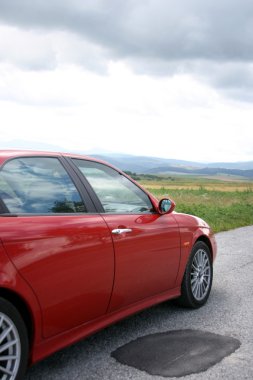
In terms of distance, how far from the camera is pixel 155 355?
4098 mm

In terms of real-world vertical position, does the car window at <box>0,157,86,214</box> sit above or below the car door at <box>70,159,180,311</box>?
above

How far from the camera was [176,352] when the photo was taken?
4.16 m

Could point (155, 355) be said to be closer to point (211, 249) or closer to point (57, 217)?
point (57, 217)

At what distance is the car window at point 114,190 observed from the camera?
426cm

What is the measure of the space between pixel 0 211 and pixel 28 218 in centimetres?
21

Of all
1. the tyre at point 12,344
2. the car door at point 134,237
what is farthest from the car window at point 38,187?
the tyre at point 12,344

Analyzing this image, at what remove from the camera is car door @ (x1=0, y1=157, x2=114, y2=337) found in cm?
329

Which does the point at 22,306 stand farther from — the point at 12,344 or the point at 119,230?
the point at 119,230

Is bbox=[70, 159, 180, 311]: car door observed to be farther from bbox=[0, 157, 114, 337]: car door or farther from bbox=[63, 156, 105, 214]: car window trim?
bbox=[0, 157, 114, 337]: car door

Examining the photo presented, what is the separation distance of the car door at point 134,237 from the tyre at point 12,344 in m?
1.03

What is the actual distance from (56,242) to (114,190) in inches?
45.4

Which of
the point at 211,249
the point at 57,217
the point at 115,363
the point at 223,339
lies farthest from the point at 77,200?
the point at 211,249

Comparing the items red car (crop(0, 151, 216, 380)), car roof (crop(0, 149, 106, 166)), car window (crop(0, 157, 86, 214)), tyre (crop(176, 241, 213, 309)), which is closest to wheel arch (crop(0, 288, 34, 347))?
red car (crop(0, 151, 216, 380))

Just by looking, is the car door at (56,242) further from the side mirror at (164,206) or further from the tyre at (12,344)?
the side mirror at (164,206)
